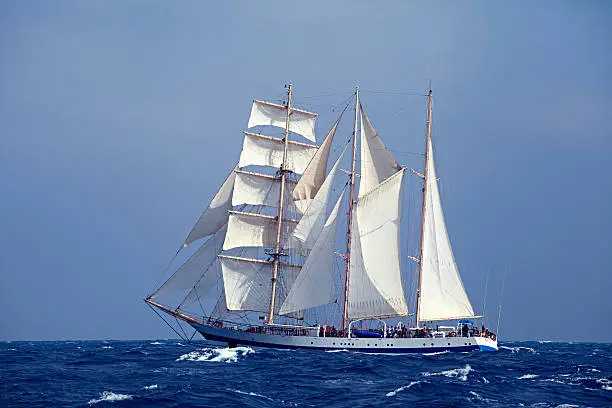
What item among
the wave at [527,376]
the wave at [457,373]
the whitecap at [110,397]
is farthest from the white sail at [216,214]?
the whitecap at [110,397]

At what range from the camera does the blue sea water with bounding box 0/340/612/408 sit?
31531mm

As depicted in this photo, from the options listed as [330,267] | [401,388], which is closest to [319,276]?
[330,267]

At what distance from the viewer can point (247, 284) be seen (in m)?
71.2

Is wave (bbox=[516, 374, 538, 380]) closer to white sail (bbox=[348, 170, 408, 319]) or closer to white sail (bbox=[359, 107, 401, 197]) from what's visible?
white sail (bbox=[348, 170, 408, 319])

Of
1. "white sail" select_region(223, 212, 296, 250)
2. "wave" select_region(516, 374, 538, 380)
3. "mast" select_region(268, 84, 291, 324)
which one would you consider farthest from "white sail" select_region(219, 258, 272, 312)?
"wave" select_region(516, 374, 538, 380)

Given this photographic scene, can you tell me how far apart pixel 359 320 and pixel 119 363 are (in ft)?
74.5

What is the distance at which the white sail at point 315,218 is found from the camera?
2566 inches

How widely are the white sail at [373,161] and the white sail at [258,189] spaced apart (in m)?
10.5

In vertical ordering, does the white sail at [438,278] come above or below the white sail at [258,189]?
below

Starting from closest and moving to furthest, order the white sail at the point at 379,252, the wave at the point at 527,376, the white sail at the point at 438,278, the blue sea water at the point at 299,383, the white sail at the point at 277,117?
the blue sea water at the point at 299,383
the wave at the point at 527,376
the white sail at the point at 379,252
the white sail at the point at 438,278
the white sail at the point at 277,117

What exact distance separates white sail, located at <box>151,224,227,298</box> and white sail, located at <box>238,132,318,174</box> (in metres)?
7.62

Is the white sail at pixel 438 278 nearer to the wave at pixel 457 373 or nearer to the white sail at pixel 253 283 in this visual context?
the white sail at pixel 253 283

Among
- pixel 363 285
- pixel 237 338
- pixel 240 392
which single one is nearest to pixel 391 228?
pixel 363 285

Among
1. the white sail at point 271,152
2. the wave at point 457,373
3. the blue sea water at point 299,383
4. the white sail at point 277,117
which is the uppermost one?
the white sail at point 277,117
